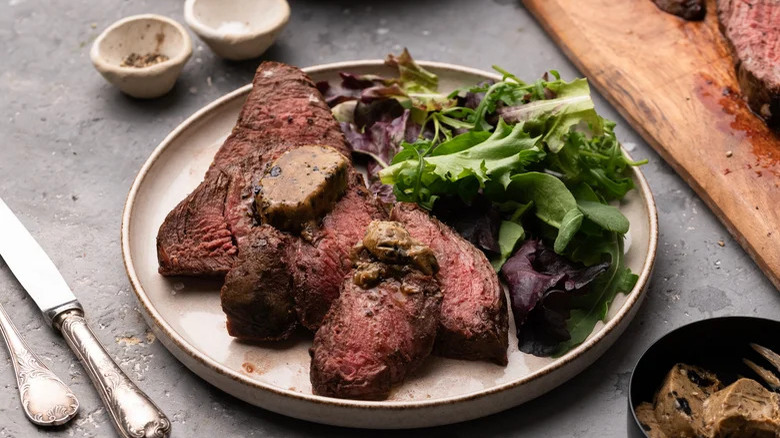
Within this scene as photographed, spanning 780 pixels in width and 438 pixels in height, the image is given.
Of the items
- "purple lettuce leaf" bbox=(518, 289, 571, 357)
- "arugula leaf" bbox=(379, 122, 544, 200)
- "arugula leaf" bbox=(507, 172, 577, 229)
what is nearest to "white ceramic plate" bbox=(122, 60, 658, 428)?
"purple lettuce leaf" bbox=(518, 289, 571, 357)

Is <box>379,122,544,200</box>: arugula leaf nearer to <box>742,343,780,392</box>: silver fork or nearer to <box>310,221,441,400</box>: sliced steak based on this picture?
<box>310,221,441,400</box>: sliced steak

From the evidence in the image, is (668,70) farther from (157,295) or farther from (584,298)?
(157,295)

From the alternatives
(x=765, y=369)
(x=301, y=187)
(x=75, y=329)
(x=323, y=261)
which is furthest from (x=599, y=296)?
(x=75, y=329)

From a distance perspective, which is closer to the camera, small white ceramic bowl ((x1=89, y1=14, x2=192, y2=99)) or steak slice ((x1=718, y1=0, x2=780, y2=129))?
steak slice ((x1=718, y1=0, x2=780, y2=129))

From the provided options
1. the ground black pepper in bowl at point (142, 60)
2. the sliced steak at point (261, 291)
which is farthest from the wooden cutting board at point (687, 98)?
the ground black pepper in bowl at point (142, 60)

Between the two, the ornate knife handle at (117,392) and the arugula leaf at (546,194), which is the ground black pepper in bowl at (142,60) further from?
the arugula leaf at (546,194)

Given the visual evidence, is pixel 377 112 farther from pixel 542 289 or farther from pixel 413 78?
pixel 542 289
